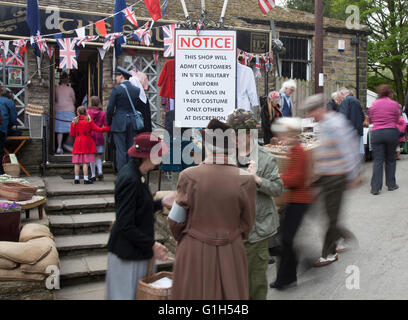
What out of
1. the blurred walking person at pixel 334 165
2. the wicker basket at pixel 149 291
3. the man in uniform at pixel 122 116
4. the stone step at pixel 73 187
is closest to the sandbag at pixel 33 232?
the stone step at pixel 73 187

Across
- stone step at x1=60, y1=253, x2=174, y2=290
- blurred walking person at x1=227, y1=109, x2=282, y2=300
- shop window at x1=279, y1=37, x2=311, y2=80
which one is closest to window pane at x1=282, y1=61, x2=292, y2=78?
shop window at x1=279, y1=37, x2=311, y2=80

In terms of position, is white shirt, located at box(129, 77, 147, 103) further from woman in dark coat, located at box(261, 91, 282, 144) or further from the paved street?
the paved street

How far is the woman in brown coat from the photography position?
312cm

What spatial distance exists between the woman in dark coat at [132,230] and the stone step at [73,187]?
14.6 feet

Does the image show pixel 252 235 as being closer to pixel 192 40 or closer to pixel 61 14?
pixel 192 40

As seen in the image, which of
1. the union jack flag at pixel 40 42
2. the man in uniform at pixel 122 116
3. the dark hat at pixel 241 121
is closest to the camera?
the dark hat at pixel 241 121

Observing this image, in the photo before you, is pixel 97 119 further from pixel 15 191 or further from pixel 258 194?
pixel 258 194

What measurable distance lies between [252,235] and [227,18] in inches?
389

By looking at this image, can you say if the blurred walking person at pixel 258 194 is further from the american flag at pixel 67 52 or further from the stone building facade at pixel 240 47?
the american flag at pixel 67 52

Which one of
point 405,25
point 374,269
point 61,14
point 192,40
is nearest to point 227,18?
point 61,14

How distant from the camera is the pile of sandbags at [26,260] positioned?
4746mm

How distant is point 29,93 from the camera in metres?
9.95

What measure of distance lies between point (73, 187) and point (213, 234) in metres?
5.47

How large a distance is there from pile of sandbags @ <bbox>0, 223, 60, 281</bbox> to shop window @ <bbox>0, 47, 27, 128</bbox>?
17.9 feet
